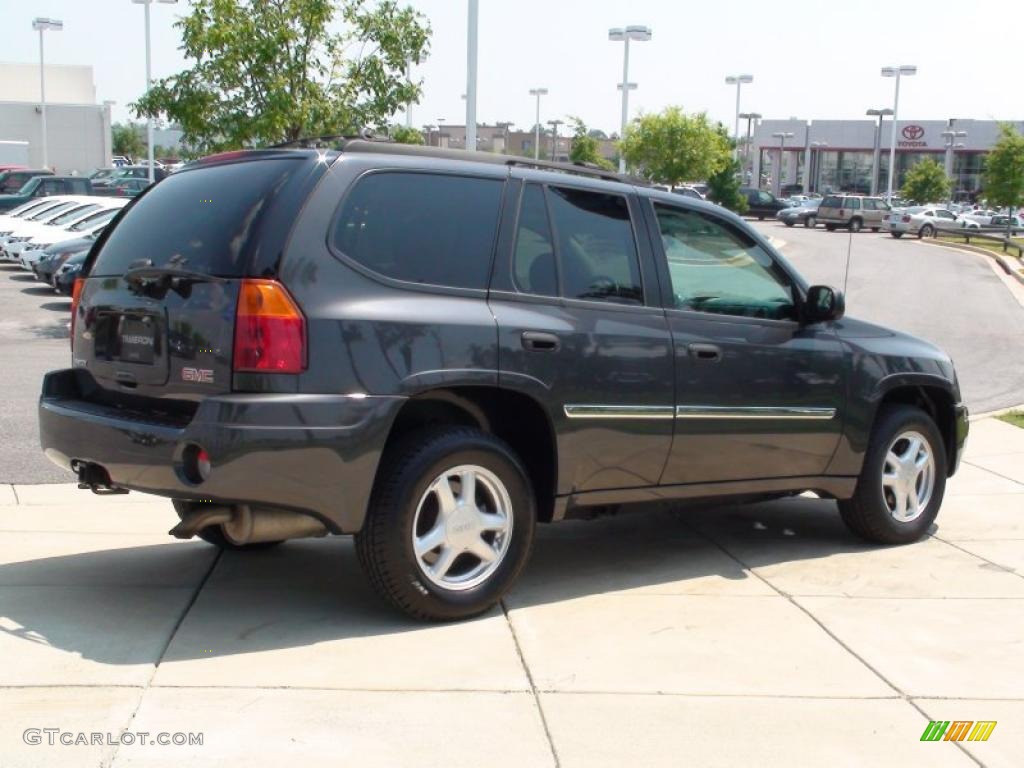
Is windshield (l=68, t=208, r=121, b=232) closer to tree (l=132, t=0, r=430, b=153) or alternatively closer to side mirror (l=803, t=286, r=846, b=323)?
tree (l=132, t=0, r=430, b=153)

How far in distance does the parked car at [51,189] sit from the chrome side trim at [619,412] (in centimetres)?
3136

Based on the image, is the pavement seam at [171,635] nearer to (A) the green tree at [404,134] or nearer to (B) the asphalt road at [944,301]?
(B) the asphalt road at [944,301]

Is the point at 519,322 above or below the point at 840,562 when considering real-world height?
above

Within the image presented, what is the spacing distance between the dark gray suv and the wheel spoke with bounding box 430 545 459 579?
2cm

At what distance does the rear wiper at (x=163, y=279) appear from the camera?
4.90 meters

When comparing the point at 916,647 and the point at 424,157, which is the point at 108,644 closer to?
the point at 424,157

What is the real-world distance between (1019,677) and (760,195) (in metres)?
65.3

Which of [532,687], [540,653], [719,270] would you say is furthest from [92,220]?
[532,687]

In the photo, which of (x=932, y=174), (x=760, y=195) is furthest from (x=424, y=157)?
(x=932, y=174)

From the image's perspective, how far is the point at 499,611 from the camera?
5.57 metres

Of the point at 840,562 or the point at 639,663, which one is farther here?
the point at 840,562

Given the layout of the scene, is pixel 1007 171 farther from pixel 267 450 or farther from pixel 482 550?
pixel 267 450

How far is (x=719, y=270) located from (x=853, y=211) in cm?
5312

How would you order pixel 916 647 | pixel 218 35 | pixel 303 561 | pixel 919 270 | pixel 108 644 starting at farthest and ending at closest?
pixel 919 270 → pixel 218 35 → pixel 303 561 → pixel 916 647 → pixel 108 644
